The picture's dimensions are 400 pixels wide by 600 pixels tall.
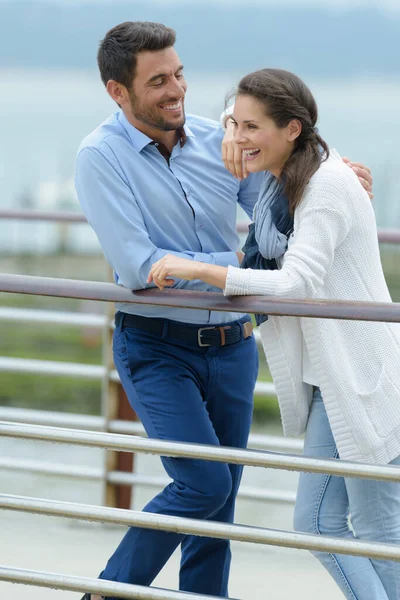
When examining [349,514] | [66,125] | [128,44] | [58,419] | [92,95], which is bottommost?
[58,419]

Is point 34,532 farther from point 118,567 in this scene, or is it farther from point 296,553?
point 118,567

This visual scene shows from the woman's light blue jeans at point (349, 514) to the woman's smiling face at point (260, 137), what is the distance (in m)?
0.45

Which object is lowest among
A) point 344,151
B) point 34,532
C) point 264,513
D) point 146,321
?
point 264,513

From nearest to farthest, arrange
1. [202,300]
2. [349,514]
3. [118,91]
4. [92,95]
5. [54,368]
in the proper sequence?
[202,300] → [349,514] → [118,91] → [54,368] → [92,95]

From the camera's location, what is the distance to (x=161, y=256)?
Answer: 1.83 m

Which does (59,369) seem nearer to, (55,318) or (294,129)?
(55,318)

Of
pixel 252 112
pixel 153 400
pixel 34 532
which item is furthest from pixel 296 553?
pixel 252 112

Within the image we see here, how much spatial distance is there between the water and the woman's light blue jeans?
2450cm

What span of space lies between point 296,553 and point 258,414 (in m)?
18.2

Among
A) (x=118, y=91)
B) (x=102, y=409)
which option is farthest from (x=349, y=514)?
(x=102, y=409)

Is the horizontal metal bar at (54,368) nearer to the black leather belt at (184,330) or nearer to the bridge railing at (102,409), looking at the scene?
the bridge railing at (102,409)

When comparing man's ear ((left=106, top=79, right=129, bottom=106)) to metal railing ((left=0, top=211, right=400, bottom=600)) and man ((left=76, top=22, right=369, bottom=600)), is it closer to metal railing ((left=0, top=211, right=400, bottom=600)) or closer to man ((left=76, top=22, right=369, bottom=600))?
man ((left=76, top=22, right=369, bottom=600))

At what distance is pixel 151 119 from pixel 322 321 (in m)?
0.61

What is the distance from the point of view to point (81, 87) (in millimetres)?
33781
